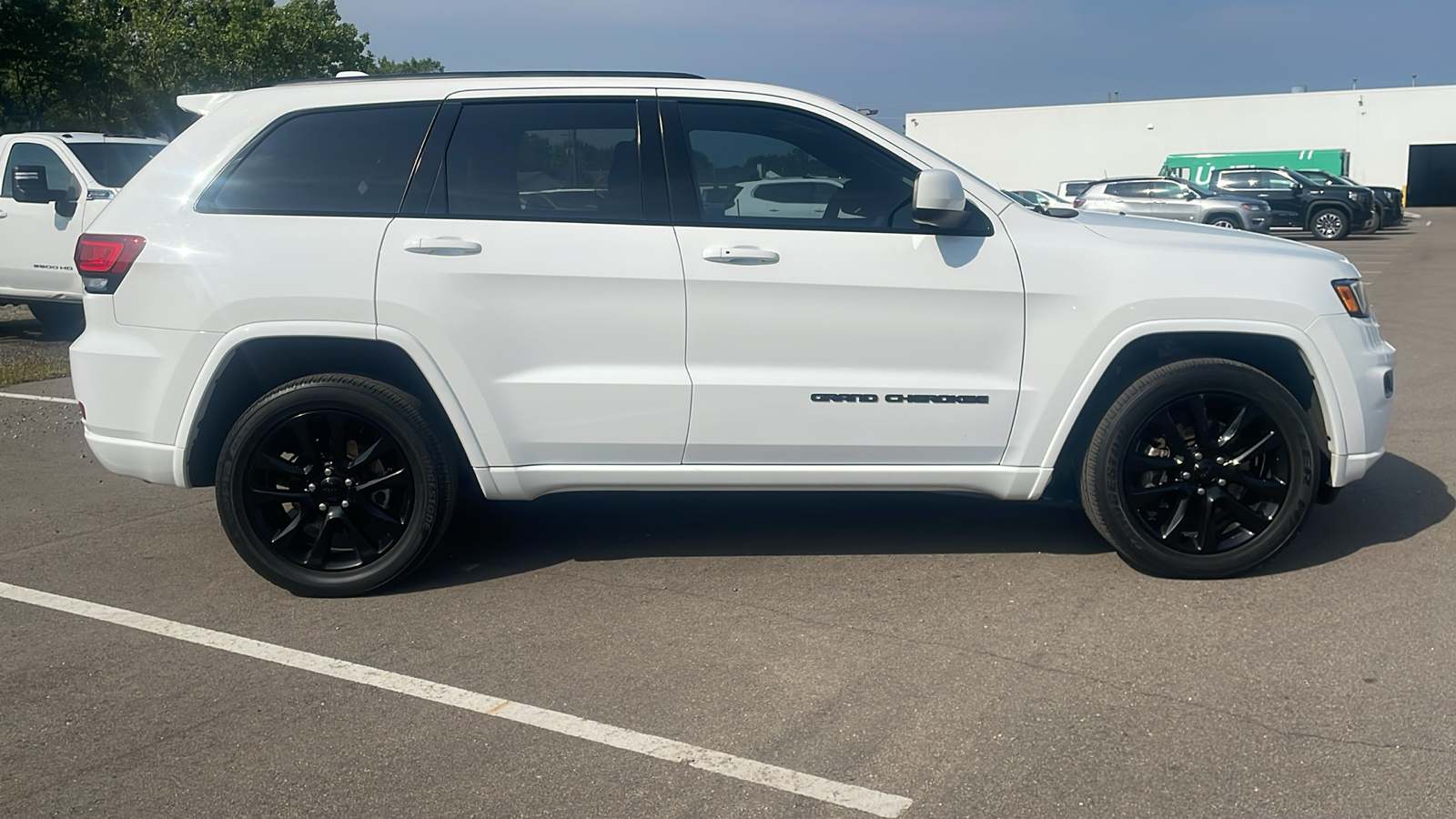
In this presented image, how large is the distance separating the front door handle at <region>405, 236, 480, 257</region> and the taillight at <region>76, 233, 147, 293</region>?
3.22ft

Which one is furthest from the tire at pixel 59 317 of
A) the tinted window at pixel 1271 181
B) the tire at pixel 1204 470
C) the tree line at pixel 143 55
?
the tinted window at pixel 1271 181

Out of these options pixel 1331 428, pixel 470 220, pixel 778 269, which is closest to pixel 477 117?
pixel 470 220

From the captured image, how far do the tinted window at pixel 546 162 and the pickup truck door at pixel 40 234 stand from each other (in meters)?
7.95

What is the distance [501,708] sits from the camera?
3.59 metres

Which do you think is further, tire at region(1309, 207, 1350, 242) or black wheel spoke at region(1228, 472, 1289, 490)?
tire at region(1309, 207, 1350, 242)

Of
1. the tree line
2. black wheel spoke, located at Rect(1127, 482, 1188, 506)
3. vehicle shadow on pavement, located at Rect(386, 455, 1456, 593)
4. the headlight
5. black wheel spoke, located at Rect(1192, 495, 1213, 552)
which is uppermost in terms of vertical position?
the tree line

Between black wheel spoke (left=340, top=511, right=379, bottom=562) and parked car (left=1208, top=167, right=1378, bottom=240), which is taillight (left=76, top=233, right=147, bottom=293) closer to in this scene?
black wheel spoke (left=340, top=511, right=379, bottom=562)

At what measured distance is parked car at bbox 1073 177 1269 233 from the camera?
92.5 feet

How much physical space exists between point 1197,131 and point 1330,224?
2472cm

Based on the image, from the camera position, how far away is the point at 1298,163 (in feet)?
169

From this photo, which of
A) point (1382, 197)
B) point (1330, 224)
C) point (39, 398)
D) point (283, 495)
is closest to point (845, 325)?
point (283, 495)

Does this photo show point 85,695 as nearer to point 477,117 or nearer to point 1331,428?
point 477,117

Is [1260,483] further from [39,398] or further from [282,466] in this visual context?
[39,398]

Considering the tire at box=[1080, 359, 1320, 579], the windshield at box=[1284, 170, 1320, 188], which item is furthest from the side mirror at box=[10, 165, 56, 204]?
the windshield at box=[1284, 170, 1320, 188]
